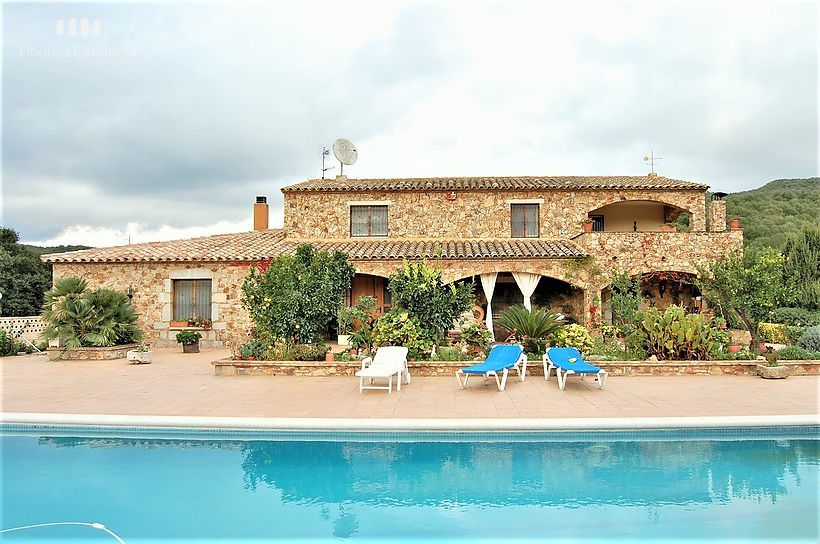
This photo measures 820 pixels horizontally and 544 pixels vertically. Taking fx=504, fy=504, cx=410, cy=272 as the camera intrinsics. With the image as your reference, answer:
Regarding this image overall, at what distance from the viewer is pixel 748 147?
73.7ft

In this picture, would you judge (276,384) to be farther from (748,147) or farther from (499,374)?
(748,147)

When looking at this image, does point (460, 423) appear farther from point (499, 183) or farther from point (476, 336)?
point (499, 183)

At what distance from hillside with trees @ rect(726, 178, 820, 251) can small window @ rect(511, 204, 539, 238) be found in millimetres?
16368

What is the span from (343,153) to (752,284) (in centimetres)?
1625

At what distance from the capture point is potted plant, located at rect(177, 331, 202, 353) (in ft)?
52.9

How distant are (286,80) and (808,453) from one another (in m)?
15.7

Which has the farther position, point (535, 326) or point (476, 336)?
point (476, 336)

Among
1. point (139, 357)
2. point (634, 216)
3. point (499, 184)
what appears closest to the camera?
point (139, 357)

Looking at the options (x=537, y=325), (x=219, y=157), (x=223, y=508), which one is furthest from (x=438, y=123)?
(x=223, y=508)

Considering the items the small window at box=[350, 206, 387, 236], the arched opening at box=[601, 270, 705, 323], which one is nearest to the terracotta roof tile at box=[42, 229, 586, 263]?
the small window at box=[350, 206, 387, 236]

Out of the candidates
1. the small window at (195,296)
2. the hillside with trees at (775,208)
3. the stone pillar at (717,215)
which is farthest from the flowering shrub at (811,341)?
the small window at (195,296)

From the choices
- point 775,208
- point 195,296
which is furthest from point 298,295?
point 775,208

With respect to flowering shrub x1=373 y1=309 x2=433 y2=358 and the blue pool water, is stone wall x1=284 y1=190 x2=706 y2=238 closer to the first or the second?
flowering shrub x1=373 y1=309 x2=433 y2=358

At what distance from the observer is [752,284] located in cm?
1141
